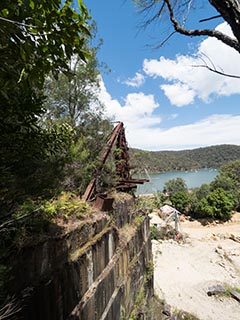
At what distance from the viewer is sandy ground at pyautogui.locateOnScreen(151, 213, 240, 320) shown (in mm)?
7879

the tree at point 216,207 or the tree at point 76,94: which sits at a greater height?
the tree at point 76,94

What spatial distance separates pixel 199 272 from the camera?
11.2m

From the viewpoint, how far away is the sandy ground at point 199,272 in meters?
7.88

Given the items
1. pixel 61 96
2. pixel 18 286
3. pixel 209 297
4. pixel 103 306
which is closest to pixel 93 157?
pixel 61 96

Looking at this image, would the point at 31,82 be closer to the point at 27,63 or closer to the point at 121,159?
the point at 27,63

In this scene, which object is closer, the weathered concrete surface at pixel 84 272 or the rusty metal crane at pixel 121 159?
the weathered concrete surface at pixel 84 272

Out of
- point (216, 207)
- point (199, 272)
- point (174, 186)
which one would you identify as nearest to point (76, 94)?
point (199, 272)

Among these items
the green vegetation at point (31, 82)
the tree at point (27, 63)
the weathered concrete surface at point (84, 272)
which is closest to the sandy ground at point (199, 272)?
the weathered concrete surface at point (84, 272)

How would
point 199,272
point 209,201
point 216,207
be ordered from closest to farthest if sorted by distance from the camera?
point 199,272 < point 216,207 < point 209,201

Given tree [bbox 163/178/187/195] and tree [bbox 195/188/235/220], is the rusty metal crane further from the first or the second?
tree [bbox 163/178/187/195]

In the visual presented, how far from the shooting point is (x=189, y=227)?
21.7 metres

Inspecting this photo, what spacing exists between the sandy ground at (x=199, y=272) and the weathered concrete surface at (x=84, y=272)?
166 inches

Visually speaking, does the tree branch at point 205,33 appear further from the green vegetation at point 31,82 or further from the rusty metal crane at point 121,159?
the rusty metal crane at point 121,159

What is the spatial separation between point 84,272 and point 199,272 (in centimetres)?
1033
